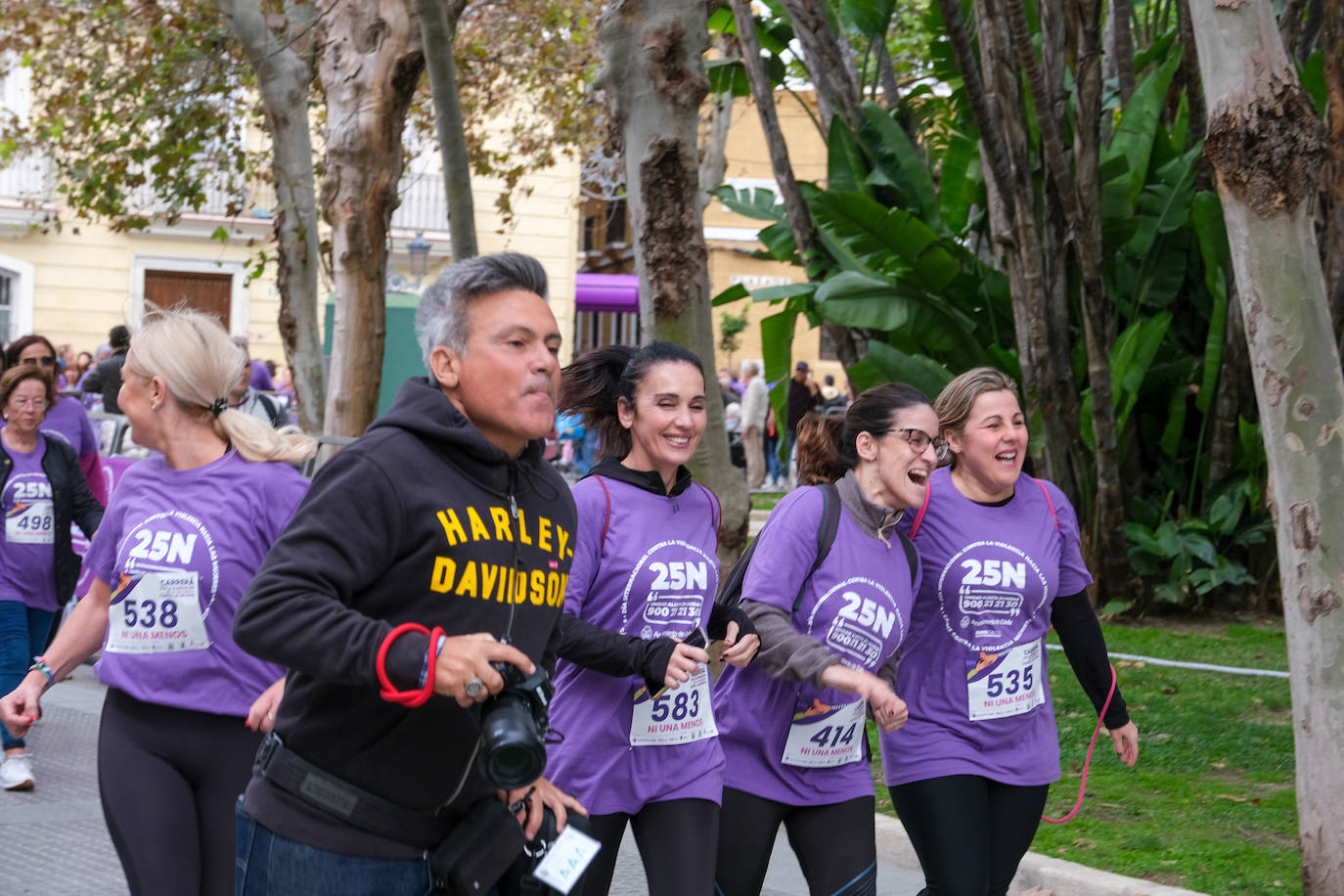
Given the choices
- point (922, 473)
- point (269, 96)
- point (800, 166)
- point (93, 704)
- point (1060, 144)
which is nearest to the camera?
point (922, 473)

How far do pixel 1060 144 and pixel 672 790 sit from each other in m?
7.93

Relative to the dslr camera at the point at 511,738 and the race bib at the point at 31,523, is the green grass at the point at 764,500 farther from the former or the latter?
the dslr camera at the point at 511,738

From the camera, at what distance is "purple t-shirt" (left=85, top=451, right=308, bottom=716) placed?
12.9 ft

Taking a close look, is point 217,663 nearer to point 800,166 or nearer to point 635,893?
point 635,893

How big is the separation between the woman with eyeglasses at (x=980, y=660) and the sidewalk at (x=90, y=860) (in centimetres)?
141

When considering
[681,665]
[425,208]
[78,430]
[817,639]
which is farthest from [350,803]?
[425,208]

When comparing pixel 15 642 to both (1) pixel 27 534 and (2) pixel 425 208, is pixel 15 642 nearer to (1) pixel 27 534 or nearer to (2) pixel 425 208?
(1) pixel 27 534

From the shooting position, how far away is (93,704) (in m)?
9.78

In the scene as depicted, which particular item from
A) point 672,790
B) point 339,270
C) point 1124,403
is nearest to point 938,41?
point 1124,403

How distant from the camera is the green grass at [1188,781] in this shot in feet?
19.8

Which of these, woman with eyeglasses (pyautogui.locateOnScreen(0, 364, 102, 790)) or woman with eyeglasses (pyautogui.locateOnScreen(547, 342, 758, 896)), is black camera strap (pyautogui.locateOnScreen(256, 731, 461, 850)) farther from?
woman with eyeglasses (pyautogui.locateOnScreen(0, 364, 102, 790))

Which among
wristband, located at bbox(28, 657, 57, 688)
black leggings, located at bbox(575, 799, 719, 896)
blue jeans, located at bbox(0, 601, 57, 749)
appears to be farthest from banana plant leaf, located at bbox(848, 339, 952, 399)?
wristband, located at bbox(28, 657, 57, 688)

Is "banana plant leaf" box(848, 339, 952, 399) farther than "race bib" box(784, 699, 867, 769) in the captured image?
Yes

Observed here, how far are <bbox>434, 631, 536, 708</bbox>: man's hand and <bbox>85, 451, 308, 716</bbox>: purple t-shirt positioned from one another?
1.67 m
